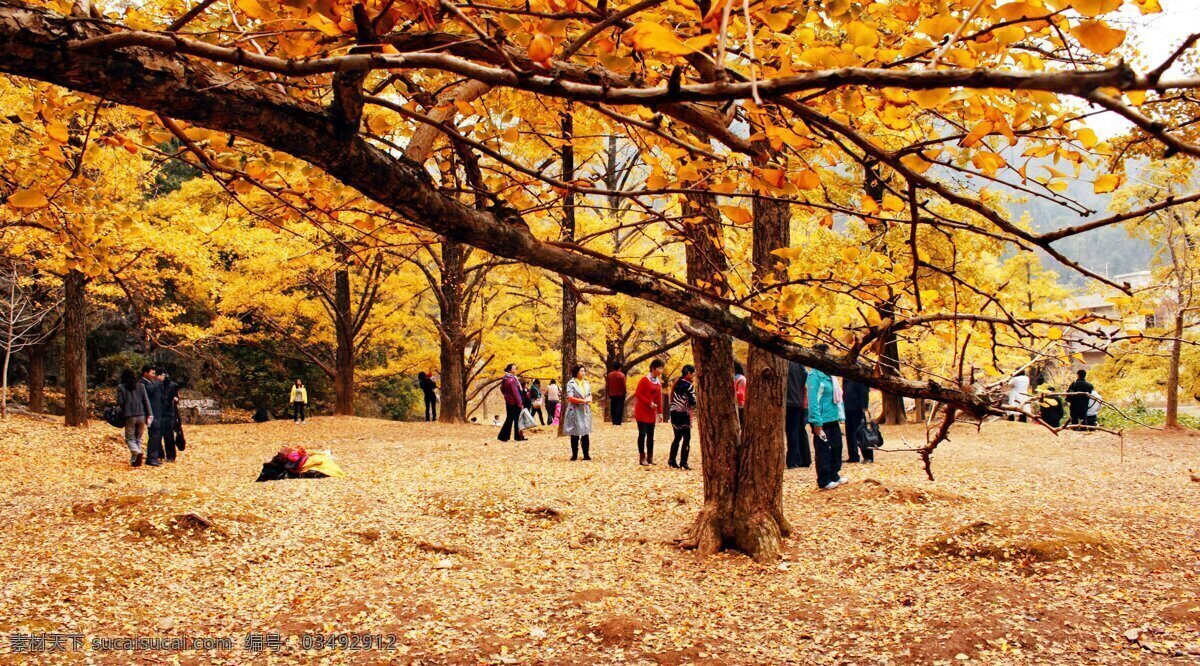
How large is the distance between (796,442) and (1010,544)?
4.99m

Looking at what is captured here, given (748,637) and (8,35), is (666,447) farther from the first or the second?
(8,35)

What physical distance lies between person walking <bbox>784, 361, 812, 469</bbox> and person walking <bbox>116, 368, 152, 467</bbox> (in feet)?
29.7

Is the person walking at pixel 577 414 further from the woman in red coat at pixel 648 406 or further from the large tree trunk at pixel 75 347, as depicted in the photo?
the large tree trunk at pixel 75 347

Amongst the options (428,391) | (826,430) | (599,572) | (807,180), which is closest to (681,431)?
(826,430)

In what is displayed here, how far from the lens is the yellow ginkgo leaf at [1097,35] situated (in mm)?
1443

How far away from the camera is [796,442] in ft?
34.9

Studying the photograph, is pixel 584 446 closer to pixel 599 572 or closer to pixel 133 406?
pixel 599 572

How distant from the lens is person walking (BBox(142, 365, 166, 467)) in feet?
37.1

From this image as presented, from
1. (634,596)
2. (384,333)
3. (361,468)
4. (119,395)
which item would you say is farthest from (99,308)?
(634,596)

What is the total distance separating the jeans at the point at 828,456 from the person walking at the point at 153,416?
9.42 meters

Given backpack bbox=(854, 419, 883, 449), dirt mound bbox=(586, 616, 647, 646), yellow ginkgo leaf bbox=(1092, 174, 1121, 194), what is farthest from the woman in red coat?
yellow ginkgo leaf bbox=(1092, 174, 1121, 194)

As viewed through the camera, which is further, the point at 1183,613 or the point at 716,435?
the point at 716,435

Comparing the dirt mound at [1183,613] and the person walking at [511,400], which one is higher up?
the person walking at [511,400]

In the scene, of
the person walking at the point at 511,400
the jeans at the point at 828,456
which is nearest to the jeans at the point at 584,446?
the person walking at the point at 511,400
